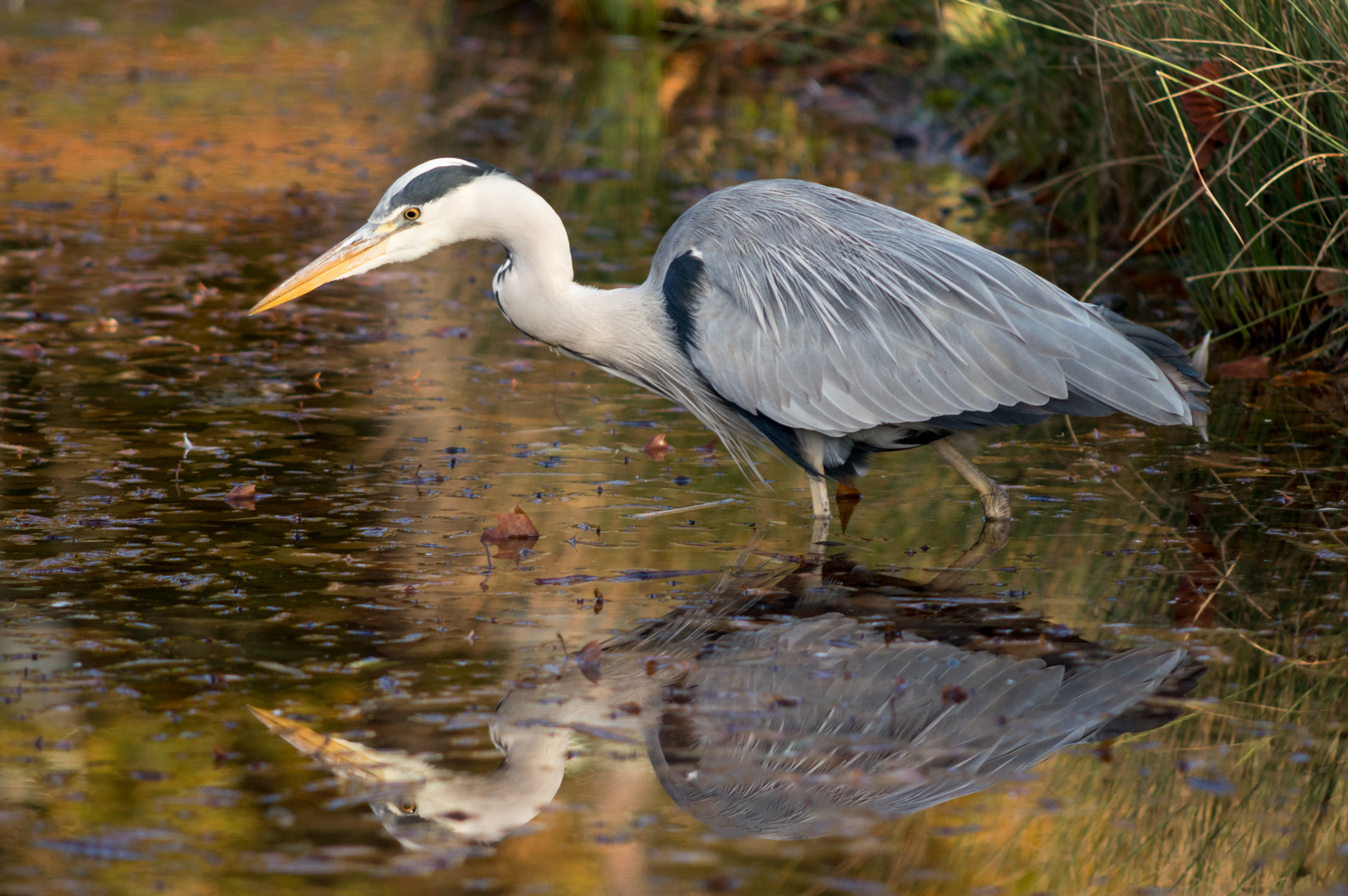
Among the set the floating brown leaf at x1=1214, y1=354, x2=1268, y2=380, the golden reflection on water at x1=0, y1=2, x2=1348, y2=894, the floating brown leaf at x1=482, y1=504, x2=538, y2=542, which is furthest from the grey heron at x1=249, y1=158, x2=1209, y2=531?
the floating brown leaf at x1=1214, y1=354, x2=1268, y2=380

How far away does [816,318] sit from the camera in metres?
5.85

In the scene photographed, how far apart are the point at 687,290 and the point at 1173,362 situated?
5.72 feet

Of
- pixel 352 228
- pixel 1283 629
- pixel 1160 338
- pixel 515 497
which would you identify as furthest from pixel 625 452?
pixel 352 228

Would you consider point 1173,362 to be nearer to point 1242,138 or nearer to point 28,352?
point 1242,138

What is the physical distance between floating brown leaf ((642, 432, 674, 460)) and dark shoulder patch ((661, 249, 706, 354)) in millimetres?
843

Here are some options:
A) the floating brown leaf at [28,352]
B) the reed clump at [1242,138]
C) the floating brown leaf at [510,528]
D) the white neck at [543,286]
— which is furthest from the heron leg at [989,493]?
the floating brown leaf at [28,352]

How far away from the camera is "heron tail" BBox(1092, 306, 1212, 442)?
222 inches

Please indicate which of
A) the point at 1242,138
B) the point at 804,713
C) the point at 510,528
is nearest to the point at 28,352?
the point at 510,528

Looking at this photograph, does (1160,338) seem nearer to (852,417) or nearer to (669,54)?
(852,417)

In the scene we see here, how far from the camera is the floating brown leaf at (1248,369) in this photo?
763 centimetres

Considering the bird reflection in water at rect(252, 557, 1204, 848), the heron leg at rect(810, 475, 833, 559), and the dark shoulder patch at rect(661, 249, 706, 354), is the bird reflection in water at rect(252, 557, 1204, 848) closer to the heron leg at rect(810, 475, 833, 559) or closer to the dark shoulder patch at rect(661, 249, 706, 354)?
the heron leg at rect(810, 475, 833, 559)

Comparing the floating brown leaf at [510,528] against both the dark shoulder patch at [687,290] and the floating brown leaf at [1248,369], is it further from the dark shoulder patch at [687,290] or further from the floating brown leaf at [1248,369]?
the floating brown leaf at [1248,369]

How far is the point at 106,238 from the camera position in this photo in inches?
407

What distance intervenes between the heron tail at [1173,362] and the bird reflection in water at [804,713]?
1.16 meters
